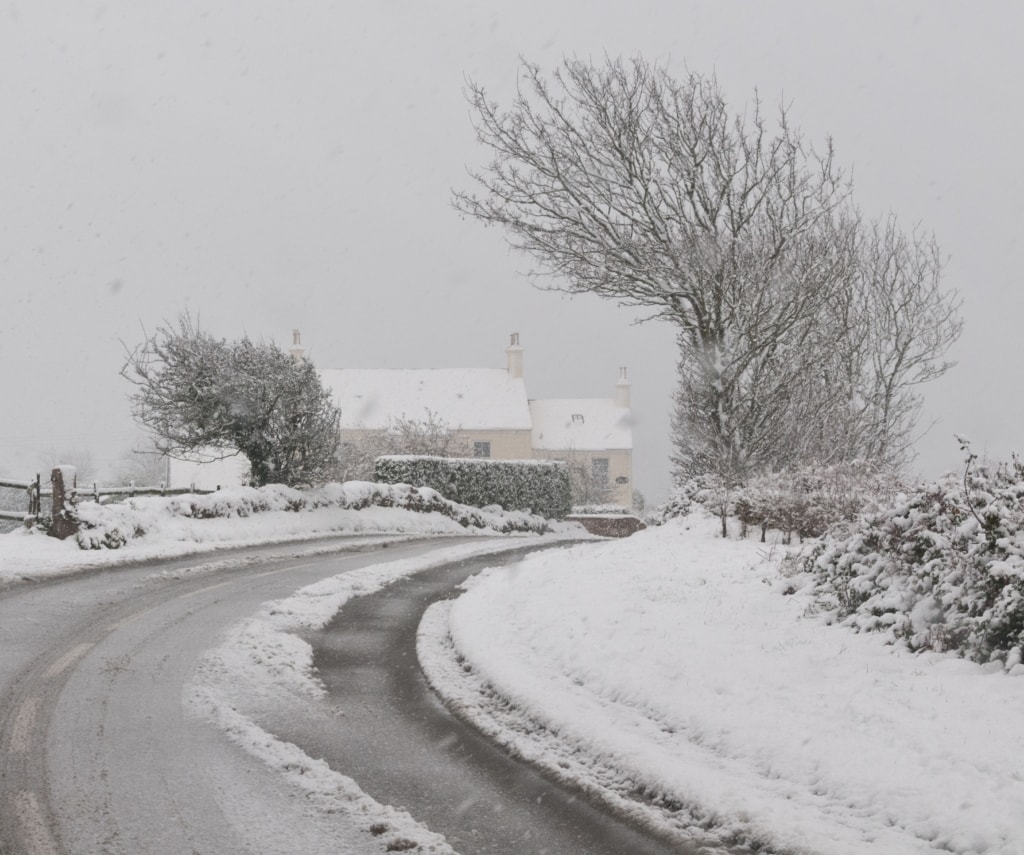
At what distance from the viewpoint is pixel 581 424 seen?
61.2 m

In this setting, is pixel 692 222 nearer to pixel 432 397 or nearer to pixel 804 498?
pixel 804 498

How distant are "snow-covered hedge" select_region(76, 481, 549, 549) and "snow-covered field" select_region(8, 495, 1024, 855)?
7527 millimetres

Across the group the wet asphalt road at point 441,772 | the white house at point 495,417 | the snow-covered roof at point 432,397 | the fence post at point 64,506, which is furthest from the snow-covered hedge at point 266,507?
the snow-covered roof at point 432,397

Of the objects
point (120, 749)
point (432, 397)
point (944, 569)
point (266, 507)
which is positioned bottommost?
point (120, 749)

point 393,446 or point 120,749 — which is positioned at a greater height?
point 393,446

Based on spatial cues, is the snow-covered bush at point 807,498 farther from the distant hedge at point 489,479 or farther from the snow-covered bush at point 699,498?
the distant hedge at point 489,479

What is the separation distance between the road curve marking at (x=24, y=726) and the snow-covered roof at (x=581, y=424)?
5280 centimetres

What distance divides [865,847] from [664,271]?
43.1 feet

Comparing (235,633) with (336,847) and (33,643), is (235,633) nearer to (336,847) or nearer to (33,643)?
(33,643)

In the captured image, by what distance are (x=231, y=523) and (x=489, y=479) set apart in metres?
13.4

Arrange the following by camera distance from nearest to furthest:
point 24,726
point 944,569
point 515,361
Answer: point 24,726
point 944,569
point 515,361

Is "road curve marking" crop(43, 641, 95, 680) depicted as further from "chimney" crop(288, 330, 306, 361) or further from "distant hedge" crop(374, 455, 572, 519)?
"chimney" crop(288, 330, 306, 361)

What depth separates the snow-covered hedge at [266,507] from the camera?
1605 cm

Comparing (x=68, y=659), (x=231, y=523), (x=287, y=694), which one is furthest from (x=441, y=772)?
(x=231, y=523)
